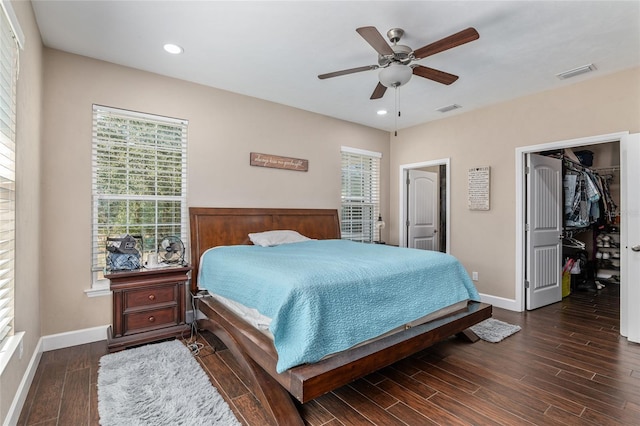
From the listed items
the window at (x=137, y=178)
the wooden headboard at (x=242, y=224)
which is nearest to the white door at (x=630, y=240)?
the wooden headboard at (x=242, y=224)

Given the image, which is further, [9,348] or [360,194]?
[360,194]

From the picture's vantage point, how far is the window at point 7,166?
1723 mm

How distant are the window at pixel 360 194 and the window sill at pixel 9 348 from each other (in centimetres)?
396

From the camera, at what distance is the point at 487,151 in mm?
4379

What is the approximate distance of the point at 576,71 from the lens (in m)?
3.27

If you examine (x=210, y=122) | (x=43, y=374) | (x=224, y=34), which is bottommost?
(x=43, y=374)

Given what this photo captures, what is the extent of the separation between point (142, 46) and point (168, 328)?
2675 millimetres

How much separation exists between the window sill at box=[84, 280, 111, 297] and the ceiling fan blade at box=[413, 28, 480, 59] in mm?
3517

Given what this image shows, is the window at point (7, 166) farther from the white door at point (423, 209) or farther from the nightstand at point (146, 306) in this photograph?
the white door at point (423, 209)

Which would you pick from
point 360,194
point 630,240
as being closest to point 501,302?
point 630,240

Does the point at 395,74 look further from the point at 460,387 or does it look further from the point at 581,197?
the point at 581,197

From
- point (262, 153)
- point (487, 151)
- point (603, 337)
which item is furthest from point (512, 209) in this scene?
point (262, 153)

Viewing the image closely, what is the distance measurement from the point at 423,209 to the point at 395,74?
11.7 feet

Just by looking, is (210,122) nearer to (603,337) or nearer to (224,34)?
(224,34)
